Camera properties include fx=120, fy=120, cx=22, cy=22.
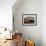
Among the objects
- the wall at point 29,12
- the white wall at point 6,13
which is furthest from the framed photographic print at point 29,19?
the white wall at point 6,13

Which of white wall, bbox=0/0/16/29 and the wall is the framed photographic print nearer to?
the wall

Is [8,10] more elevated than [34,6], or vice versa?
[34,6]

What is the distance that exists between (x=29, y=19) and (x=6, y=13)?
5.24 feet

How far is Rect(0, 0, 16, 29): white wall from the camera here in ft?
15.7

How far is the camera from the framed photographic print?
606 centimetres

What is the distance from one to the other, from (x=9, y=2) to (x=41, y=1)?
188 centimetres

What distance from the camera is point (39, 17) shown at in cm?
611

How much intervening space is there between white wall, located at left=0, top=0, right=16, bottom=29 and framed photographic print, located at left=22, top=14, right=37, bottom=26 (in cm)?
137

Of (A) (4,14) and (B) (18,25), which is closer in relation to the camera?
(A) (4,14)

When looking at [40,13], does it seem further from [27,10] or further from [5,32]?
[5,32]

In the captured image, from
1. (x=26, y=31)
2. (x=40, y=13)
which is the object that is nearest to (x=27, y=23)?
(x=26, y=31)

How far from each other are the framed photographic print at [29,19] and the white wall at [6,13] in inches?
53.8

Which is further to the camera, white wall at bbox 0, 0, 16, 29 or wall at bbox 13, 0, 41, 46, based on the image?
wall at bbox 13, 0, 41, 46

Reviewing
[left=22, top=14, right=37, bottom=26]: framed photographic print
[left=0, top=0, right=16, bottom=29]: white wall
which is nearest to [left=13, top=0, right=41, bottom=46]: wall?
[left=22, top=14, right=37, bottom=26]: framed photographic print
